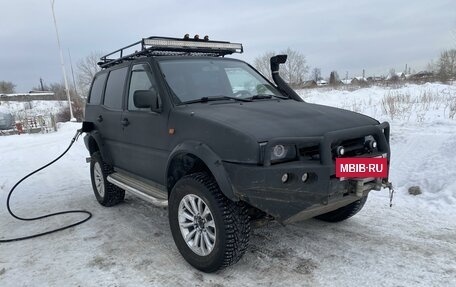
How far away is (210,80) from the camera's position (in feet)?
14.4

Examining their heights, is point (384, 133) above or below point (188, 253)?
above

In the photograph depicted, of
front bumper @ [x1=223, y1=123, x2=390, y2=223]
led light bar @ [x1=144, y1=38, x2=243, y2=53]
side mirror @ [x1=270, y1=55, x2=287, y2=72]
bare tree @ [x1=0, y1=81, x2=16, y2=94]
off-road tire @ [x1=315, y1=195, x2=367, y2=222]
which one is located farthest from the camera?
bare tree @ [x1=0, y1=81, x2=16, y2=94]

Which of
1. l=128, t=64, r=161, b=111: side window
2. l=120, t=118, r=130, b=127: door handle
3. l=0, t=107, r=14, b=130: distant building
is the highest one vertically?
l=128, t=64, r=161, b=111: side window

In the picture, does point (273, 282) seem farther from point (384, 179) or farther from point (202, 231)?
point (384, 179)

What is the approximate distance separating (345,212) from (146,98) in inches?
101

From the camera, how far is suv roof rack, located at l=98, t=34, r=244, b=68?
4531 millimetres

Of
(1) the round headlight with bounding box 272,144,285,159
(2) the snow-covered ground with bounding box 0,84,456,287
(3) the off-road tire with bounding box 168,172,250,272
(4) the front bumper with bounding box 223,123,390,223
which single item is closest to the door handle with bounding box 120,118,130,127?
(2) the snow-covered ground with bounding box 0,84,456,287

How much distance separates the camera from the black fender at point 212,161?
3.11 m

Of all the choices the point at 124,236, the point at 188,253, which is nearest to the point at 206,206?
the point at 188,253

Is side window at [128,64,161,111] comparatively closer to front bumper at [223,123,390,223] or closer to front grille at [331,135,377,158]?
front bumper at [223,123,390,223]

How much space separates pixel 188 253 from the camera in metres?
3.68

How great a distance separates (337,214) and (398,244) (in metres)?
0.78

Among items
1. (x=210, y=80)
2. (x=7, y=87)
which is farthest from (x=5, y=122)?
(x=7, y=87)

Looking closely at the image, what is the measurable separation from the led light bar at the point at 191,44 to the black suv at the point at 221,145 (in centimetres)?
2
